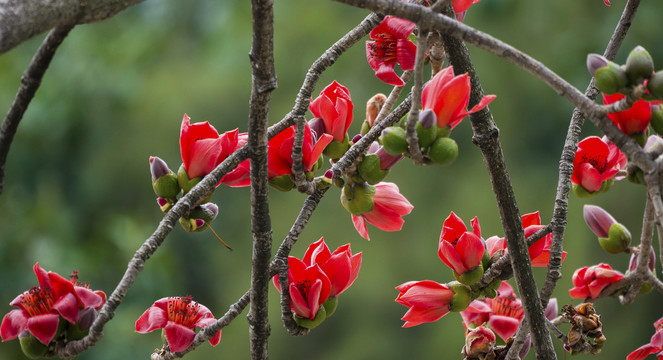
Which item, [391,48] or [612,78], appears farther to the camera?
[391,48]

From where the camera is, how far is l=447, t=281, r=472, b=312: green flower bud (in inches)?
13.5

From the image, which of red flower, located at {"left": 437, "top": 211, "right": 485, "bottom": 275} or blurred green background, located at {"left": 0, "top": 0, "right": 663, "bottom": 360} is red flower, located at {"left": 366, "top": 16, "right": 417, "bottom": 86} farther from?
blurred green background, located at {"left": 0, "top": 0, "right": 663, "bottom": 360}

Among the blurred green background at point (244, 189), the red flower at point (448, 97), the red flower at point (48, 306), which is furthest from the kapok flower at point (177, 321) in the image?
the blurred green background at point (244, 189)

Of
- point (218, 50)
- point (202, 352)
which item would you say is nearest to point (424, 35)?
point (202, 352)

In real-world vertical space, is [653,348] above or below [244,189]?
below

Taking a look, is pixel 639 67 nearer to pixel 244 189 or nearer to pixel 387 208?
pixel 387 208

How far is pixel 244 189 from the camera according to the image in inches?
88.6

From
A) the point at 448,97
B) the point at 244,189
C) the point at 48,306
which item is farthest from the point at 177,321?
the point at 244,189

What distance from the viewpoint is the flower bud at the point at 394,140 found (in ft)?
0.86

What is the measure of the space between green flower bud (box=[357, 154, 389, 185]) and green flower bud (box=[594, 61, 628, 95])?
4.2 inches

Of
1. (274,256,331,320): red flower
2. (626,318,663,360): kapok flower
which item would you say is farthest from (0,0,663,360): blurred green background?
(274,256,331,320): red flower

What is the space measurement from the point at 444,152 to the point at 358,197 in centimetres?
8

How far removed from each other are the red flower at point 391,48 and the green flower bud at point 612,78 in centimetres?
12

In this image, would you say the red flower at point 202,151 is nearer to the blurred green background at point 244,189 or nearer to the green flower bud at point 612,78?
the green flower bud at point 612,78
